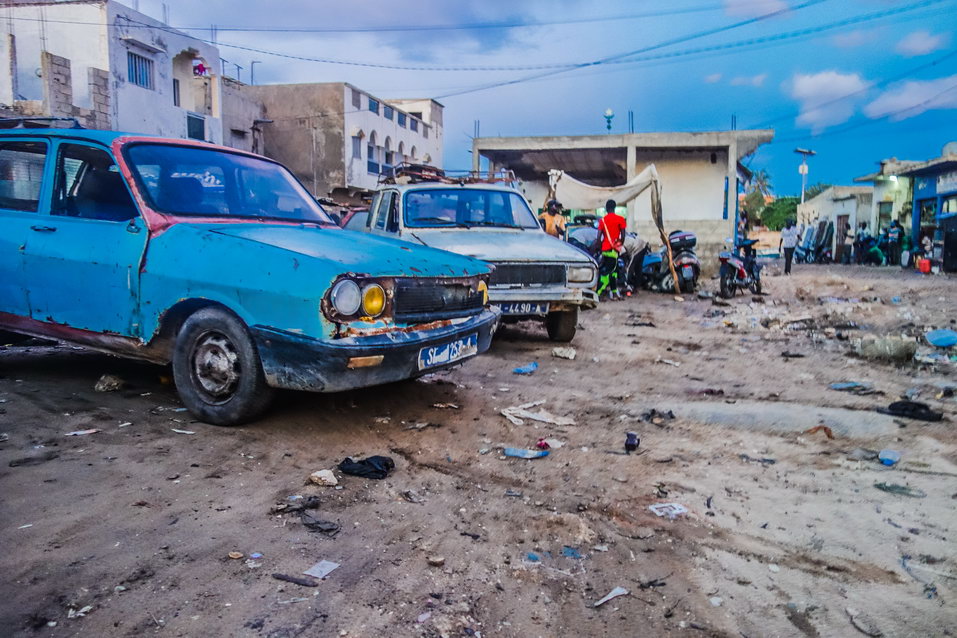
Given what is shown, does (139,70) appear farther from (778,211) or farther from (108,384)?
(778,211)

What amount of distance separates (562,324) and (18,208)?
5.02m

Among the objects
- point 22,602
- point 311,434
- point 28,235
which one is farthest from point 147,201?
point 22,602

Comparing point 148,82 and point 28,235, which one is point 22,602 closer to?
point 28,235

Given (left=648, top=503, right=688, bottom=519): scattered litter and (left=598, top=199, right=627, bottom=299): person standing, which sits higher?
(left=598, top=199, right=627, bottom=299): person standing

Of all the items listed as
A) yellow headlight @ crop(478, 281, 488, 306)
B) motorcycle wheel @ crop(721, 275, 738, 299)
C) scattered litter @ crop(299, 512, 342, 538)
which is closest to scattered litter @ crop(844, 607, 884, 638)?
scattered litter @ crop(299, 512, 342, 538)

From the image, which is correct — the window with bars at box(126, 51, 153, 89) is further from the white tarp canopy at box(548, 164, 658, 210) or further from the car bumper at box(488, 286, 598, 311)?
the car bumper at box(488, 286, 598, 311)

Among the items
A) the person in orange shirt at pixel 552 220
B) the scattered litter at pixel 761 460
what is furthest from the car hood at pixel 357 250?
the person in orange shirt at pixel 552 220

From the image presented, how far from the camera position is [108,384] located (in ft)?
15.2

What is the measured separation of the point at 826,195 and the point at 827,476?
3901 cm

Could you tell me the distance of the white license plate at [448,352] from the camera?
3932 millimetres

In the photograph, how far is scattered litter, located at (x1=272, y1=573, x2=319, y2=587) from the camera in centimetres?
233

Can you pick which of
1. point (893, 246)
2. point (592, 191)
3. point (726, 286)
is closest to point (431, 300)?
point (726, 286)

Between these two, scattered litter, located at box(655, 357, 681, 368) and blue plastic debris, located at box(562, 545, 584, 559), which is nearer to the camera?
blue plastic debris, located at box(562, 545, 584, 559)

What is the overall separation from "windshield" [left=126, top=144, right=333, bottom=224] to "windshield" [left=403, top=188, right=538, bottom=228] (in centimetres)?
223
